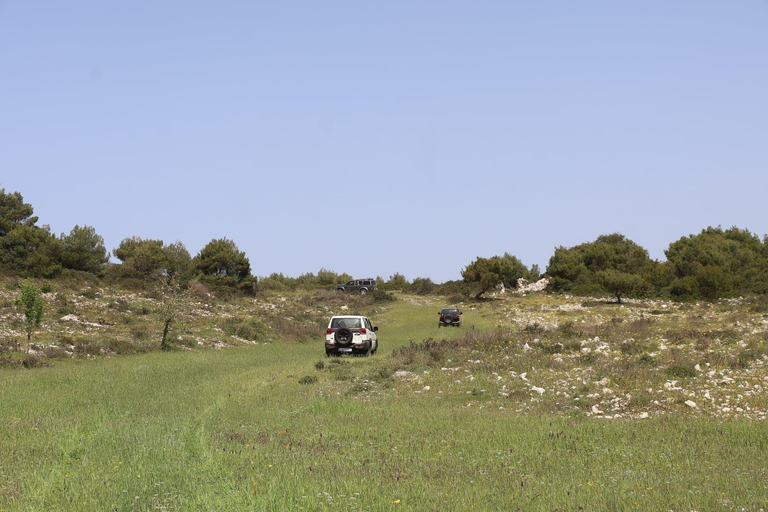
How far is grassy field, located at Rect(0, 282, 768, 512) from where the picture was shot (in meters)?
8.08

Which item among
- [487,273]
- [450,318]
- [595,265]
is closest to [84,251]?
[450,318]

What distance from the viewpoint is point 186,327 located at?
132 feet

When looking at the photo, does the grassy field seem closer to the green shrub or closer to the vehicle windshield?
the green shrub

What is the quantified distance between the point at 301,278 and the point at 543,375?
271 feet

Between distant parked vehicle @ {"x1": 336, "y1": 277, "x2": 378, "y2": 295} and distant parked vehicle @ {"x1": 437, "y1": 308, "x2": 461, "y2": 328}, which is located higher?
distant parked vehicle @ {"x1": 336, "y1": 277, "x2": 378, "y2": 295}

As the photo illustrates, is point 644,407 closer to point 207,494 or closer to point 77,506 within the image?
point 207,494

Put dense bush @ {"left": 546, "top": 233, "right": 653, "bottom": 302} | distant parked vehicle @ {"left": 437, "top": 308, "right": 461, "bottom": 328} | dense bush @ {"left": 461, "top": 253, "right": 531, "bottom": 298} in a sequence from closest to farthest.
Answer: distant parked vehicle @ {"left": 437, "top": 308, "right": 461, "bottom": 328}
dense bush @ {"left": 546, "top": 233, "right": 653, "bottom": 302}
dense bush @ {"left": 461, "top": 253, "right": 531, "bottom": 298}

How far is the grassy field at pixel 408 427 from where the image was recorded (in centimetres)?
808

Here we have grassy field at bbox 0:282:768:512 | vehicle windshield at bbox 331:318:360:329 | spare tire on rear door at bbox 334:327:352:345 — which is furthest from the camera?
vehicle windshield at bbox 331:318:360:329

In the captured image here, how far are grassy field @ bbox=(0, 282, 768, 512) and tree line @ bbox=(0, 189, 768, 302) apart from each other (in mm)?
23997

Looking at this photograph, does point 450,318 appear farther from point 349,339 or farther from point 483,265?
point 483,265

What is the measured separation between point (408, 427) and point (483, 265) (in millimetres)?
60818

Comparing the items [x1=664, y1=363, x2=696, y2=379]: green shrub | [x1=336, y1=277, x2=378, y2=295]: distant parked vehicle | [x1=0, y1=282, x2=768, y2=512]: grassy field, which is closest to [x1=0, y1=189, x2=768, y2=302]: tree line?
[x1=336, y1=277, x2=378, y2=295]: distant parked vehicle

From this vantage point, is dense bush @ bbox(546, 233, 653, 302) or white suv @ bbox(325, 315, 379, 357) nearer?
white suv @ bbox(325, 315, 379, 357)
